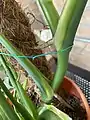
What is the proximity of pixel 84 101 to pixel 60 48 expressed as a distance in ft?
0.63

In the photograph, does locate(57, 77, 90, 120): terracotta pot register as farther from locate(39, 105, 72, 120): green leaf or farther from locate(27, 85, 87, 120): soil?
locate(39, 105, 72, 120): green leaf

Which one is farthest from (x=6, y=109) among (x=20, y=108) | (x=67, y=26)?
(x=67, y=26)

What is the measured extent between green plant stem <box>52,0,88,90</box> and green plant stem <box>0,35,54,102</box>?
47mm

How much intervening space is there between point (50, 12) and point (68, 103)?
258mm

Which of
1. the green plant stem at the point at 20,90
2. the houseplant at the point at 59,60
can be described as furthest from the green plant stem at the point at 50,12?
the green plant stem at the point at 20,90

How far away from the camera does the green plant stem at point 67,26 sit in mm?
473

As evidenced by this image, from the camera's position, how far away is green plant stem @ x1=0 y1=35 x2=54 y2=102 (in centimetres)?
49

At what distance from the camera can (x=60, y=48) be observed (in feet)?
1.75

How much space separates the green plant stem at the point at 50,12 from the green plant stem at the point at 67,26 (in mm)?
28

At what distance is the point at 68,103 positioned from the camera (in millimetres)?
693

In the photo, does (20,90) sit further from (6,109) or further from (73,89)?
(73,89)

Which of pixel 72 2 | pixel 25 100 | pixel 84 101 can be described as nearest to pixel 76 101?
pixel 84 101

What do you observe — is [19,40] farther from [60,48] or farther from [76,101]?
[76,101]

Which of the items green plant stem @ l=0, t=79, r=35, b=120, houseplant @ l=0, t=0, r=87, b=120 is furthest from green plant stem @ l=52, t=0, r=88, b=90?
green plant stem @ l=0, t=79, r=35, b=120
